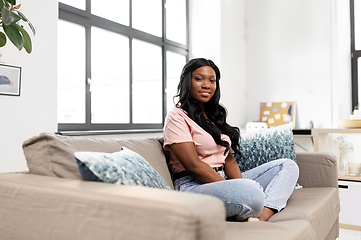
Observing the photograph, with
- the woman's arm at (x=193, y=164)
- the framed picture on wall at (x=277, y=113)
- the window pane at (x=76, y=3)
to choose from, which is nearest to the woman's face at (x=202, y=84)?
the woman's arm at (x=193, y=164)

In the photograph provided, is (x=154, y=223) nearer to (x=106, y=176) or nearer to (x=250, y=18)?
(x=106, y=176)

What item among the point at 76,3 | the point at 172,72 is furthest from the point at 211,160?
the point at 172,72

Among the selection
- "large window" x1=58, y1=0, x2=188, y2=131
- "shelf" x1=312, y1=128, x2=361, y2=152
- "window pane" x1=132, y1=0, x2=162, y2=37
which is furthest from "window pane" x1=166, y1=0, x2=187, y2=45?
"shelf" x1=312, y1=128, x2=361, y2=152

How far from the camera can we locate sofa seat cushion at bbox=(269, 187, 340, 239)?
4.45ft

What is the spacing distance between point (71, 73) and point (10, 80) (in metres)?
0.89

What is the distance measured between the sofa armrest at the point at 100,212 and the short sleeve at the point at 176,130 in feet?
2.08

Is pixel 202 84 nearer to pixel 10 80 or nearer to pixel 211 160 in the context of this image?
pixel 211 160

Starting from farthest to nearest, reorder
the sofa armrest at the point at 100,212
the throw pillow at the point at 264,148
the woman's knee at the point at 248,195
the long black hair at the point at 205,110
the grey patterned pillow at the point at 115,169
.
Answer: the throw pillow at the point at 264,148 → the long black hair at the point at 205,110 → the woman's knee at the point at 248,195 → the grey patterned pillow at the point at 115,169 → the sofa armrest at the point at 100,212

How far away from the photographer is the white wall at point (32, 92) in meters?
2.18

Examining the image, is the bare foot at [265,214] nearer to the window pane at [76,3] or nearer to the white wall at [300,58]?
the window pane at [76,3]

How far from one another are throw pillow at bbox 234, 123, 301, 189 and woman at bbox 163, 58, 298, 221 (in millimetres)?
197

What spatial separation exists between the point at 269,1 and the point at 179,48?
61.9 inches

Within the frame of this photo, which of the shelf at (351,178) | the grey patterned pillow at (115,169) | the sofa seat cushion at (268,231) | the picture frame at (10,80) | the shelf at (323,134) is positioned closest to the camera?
the grey patterned pillow at (115,169)

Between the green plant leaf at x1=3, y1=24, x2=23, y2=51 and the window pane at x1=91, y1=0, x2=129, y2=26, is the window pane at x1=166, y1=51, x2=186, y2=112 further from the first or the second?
the green plant leaf at x1=3, y1=24, x2=23, y2=51
